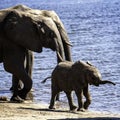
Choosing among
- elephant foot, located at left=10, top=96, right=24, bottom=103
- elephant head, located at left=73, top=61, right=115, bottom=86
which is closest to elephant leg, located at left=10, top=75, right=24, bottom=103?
elephant foot, located at left=10, top=96, right=24, bottom=103

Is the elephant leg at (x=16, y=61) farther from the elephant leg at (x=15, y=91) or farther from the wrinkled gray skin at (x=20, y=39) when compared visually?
the elephant leg at (x=15, y=91)

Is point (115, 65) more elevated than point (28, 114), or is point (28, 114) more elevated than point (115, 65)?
point (28, 114)

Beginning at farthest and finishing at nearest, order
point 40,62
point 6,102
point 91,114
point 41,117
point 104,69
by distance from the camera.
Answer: point 40,62 → point 104,69 → point 6,102 → point 91,114 → point 41,117

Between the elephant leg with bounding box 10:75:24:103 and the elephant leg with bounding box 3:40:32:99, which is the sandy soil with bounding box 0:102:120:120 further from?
the elephant leg with bounding box 3:40:32:99

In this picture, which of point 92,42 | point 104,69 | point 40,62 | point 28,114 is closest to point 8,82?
point 104,69

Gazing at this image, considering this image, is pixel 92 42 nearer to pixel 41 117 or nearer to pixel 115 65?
pixel 115 65

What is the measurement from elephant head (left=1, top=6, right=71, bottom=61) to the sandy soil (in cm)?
174

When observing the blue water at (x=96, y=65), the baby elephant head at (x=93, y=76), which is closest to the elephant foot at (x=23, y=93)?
the blue water at (x=96, y=65)

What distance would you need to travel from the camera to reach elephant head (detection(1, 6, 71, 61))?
18.5 m

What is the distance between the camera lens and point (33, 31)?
1886cm

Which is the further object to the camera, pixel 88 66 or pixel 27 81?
pixel 27 81

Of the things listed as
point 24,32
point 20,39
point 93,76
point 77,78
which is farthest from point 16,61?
point 93,76

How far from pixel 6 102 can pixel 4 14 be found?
250cm

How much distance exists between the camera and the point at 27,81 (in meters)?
18.9
